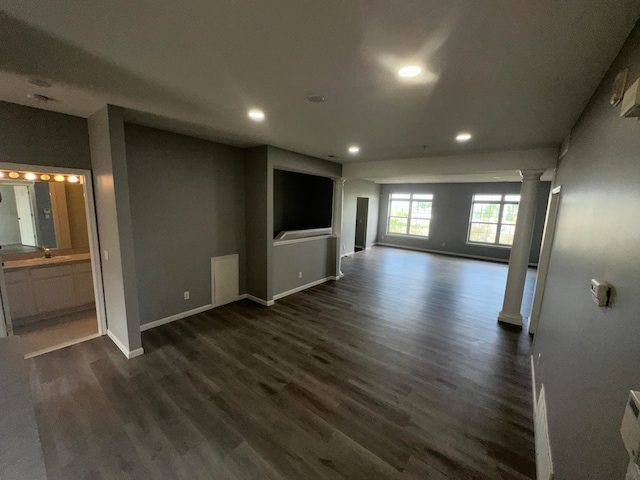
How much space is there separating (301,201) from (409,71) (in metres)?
4.54

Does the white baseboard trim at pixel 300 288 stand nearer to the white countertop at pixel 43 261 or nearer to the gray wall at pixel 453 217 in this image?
the white countertop at pixel 43 261

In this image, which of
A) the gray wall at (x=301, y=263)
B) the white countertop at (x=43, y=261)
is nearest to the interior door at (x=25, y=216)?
the white countertop at (x=43, y=261)

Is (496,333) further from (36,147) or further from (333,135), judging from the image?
(36,147)

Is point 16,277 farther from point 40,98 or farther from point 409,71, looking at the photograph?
point 409,71

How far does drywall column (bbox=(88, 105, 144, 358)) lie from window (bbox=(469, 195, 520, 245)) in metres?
9.45

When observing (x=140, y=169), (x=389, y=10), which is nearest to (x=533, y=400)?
(x=389, y=10)

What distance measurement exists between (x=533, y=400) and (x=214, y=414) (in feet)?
9.40

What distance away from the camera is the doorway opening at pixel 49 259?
120 inches

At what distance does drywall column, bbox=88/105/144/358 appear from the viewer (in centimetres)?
246

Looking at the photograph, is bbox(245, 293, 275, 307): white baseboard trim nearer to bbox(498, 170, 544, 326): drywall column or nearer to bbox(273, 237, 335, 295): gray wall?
bbox(273, 237, 335, 295): gray wall

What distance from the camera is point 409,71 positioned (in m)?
1.58

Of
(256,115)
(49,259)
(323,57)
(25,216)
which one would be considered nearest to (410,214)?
(256,115)

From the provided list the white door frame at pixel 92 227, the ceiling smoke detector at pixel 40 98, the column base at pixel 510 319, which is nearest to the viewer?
the ceiling smoke detector at pixel 40 98

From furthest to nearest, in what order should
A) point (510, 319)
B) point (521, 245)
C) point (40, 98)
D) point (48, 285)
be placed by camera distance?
point (510, 319)
point (521, 245)
point (48, 285)
point (40, 98)
